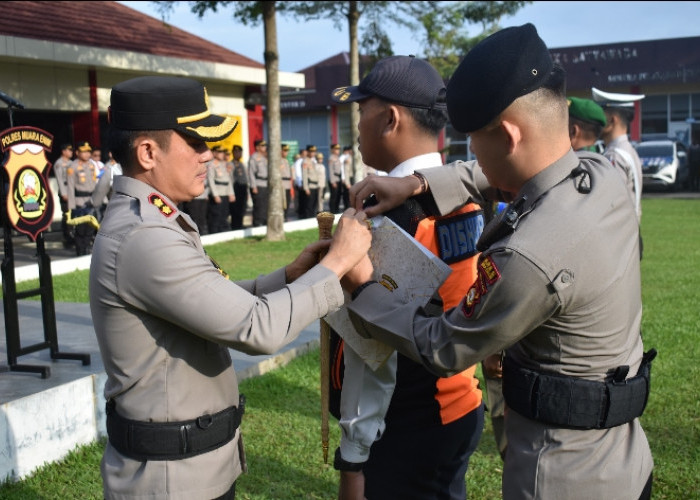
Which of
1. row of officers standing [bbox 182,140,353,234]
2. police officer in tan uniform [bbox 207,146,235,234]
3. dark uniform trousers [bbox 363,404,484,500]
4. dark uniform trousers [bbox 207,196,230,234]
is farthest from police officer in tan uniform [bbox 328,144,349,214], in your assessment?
dark uniform trousers [bbox 363,404,484,500]

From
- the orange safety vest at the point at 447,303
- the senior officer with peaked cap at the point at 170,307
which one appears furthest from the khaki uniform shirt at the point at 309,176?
the senior officer with peaked cap at the point at 170,307

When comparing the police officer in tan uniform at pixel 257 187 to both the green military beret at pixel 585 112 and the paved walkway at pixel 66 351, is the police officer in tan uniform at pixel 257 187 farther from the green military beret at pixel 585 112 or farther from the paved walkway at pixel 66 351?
the green military beret at pixel 585 112

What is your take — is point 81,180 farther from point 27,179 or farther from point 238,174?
point 27,179

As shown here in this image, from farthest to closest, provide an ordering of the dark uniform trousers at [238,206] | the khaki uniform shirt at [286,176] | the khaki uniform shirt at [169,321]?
the khaki uniform shirt at [286,176]
the dark uniform trousers at [238,206]
the khaki uniform shirt at [169,321]

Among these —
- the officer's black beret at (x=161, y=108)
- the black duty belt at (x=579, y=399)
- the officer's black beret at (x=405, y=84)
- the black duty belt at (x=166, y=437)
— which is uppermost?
the officer's black beret at (x=405, y=84)

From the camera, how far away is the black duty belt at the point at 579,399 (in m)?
1.84

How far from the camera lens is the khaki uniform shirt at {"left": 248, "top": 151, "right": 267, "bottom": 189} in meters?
19.3

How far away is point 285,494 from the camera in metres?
3.91

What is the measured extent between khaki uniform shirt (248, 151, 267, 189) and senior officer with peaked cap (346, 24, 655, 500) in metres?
17.6

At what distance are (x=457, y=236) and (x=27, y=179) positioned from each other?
4.24 metres

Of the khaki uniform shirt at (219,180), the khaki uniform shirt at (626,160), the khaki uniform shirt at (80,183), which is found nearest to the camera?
the khaki uniform shirt at (626,160)

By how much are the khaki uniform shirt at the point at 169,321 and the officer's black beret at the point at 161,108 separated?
18 cm

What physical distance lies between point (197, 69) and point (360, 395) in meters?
17.5

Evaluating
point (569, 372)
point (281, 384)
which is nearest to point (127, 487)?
point (569, 372)
